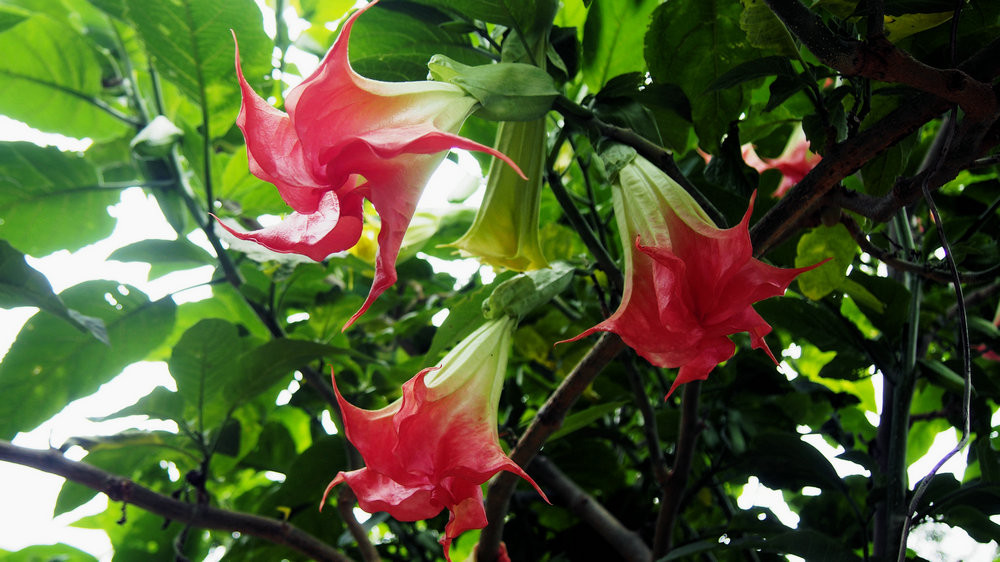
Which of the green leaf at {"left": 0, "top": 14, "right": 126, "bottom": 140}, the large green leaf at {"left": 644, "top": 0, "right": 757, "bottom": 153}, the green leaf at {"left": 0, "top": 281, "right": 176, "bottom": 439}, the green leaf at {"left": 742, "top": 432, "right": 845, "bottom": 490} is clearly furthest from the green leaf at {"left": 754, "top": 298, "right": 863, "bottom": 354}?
the green leaf at {"left": 0, "top": 14, "right": 126, "bottom": 140}

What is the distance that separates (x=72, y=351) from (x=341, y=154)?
2.08 feet

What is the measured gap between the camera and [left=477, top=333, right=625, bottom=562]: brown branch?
498 millimetres

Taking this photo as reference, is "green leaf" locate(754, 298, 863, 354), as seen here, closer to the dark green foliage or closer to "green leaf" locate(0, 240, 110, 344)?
the dark green foliage

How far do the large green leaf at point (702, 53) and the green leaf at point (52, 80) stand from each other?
2.21 feet

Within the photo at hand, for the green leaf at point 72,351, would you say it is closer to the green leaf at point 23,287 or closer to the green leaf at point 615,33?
the green leaf at point 23,287

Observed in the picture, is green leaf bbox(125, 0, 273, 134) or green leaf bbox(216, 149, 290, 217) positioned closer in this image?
green leaf bbox(125, 0, 273, 134)

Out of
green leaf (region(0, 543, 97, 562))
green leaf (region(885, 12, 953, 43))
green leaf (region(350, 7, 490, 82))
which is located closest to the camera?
green leaf (region(885, 12, 953, 43))

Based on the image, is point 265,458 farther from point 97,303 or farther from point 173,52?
point 173,52

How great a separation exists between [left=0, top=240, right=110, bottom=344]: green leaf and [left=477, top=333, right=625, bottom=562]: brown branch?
0.37 meters

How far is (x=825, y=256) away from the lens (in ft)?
1.96

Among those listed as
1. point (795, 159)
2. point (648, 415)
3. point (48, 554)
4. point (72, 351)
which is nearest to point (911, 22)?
point (795, 159)

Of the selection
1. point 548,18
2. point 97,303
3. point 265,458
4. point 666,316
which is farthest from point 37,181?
point 666,316

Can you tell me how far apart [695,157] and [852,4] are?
Result: 0.37m

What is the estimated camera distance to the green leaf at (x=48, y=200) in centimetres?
79
